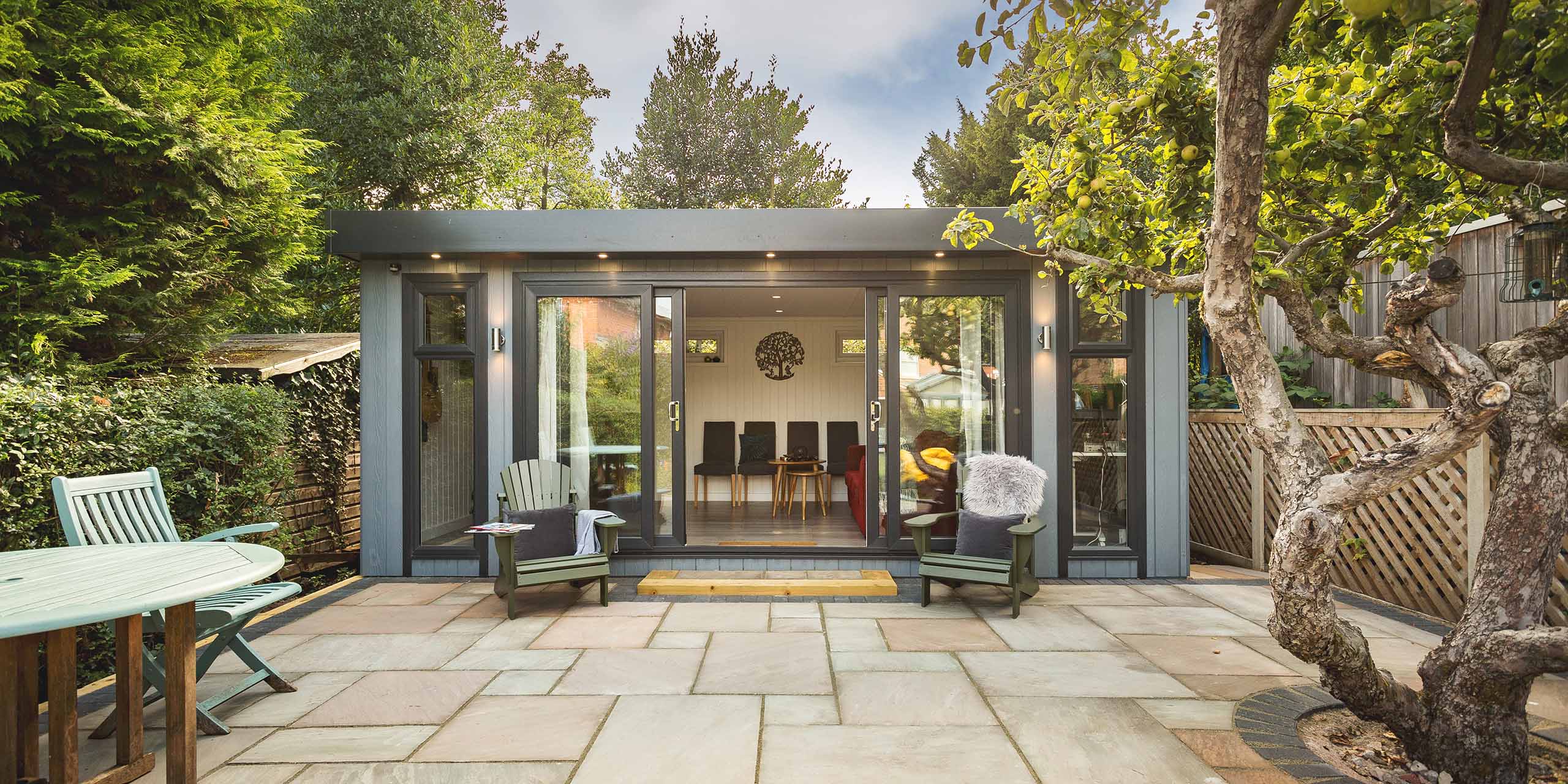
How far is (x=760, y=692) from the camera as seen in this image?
263 cm

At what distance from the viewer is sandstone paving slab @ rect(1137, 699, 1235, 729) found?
2.32 metres

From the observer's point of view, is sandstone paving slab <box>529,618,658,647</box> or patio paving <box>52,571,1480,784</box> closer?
patio paving <box>52,571,1480,784</box>

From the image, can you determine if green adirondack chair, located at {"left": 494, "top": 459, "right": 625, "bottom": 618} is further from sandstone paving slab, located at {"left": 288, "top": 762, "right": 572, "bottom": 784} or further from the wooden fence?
the wooden fence

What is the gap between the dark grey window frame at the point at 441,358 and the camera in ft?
14.6

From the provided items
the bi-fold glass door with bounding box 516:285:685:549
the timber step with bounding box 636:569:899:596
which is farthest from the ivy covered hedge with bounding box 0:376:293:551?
the timber step with bounding box 636:569:899:596

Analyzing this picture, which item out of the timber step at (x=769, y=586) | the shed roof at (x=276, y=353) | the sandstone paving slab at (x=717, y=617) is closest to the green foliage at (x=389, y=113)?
the shed roof at (x=276, y=353)

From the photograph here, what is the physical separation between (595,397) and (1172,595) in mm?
3676

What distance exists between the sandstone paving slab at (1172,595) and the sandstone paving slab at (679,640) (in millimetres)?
2527

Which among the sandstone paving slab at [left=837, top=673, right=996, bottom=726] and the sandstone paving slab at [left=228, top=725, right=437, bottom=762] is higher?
the sandstone paving slab at [left=228, top=725, right=437, bottom=762]

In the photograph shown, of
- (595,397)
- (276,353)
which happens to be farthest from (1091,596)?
(276,353)

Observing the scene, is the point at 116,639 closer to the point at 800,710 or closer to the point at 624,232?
the point at 800,710

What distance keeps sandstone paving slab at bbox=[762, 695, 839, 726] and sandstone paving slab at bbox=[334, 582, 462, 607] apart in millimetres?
2377

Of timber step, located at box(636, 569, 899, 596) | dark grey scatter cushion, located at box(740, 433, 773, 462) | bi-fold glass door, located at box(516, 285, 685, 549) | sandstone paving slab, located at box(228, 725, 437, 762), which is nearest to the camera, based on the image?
sandstone paving slab, located at box(228, 725, 437, 762)

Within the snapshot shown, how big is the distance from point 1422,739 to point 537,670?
2964mm
